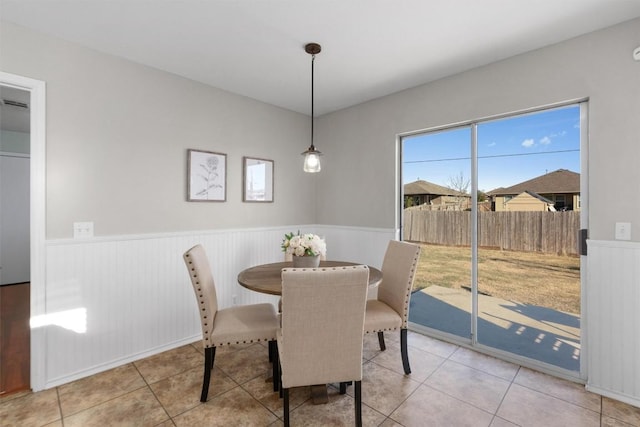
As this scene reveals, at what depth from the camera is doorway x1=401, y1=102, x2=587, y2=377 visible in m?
2.36

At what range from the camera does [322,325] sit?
159 centimetres

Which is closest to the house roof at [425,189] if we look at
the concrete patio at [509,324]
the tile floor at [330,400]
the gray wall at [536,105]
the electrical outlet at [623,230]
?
the gray wall at [536,105]

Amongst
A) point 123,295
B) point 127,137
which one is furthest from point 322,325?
point 127,137

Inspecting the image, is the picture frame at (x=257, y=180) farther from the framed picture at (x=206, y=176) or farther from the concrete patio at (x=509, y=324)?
the concrete patio at (x=509, y=324)

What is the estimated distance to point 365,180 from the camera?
11.7 feet

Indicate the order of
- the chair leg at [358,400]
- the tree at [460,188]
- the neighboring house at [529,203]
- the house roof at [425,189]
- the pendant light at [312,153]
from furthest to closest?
the house roof at [425,189] < the tree at [460,188] < the neighboring house at [529,203] < the pendant light at [312,153] < the chair leg at [358,400]

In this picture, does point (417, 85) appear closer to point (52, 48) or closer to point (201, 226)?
point (201, 226)

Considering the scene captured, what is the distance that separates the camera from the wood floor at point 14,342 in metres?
2.20

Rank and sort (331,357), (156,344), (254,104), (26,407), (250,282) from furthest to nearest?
(254,104) < (156,344) < (250,282) < (26,407) < (331,357)

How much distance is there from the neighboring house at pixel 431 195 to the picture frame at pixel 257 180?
64.7 inches

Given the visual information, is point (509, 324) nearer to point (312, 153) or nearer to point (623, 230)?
point (623, 230)

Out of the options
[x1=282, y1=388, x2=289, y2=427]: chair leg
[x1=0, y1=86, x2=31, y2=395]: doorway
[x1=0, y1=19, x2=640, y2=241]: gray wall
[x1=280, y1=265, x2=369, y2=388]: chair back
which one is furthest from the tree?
[x1=0, y1=86, x2=31, y2=395]: doorway

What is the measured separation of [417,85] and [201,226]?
2.71m

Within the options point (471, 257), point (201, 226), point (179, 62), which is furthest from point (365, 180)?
point (179, 62)
